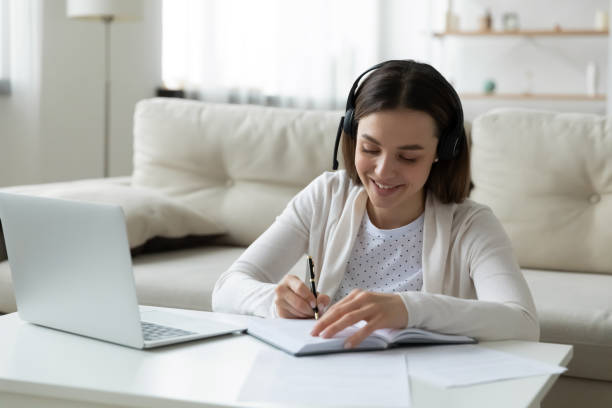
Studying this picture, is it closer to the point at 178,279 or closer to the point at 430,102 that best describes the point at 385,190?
the point at 430,102

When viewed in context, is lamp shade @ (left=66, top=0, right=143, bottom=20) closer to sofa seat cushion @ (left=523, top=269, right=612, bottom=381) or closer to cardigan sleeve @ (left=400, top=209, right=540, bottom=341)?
sofa seat cushion @ (left=523, top=269, right=612, bottom=381)

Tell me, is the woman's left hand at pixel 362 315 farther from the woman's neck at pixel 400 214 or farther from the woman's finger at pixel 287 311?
the woman's neck at pixel 400 214

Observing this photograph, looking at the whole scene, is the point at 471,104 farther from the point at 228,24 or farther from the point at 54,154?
the point at 54,154

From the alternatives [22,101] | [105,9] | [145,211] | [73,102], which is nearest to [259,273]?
[145,211]

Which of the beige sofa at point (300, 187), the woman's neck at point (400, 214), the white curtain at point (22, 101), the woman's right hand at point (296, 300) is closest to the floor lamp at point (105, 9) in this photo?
the white curtain at point (22, 101)

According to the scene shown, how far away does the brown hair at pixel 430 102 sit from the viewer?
53.9 inches

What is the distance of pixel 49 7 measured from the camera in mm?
3953

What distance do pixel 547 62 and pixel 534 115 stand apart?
312 centimetres

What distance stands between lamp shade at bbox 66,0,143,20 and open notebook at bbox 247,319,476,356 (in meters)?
2.71

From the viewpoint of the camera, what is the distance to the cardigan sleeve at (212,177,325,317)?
137 cm

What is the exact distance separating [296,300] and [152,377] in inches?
12.4

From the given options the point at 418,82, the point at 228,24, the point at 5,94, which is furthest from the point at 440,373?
the point at 228,24

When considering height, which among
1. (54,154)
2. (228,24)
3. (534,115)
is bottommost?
(54,154)

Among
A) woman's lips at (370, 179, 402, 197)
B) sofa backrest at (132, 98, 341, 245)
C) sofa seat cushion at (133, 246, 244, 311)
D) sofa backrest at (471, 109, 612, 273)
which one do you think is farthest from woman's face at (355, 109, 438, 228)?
sofa backrest at (132, 98, 341, 245)
